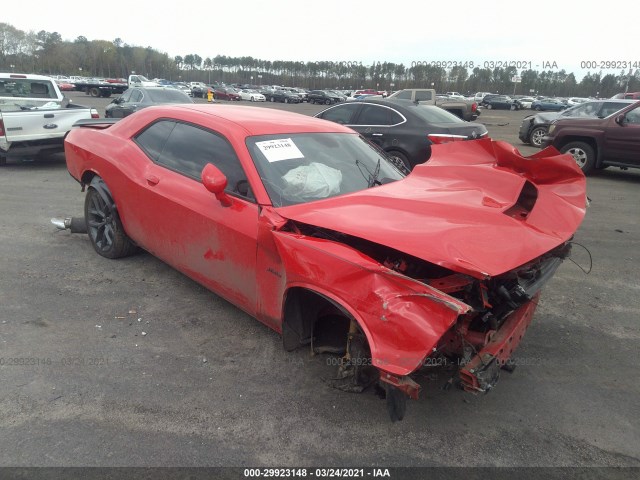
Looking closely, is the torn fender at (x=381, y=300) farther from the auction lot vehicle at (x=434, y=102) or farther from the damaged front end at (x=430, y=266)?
the auction lot vehicle at (x=434, y=102)

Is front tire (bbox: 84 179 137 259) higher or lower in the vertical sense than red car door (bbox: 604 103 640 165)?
lower

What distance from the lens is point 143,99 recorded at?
41.9 feet

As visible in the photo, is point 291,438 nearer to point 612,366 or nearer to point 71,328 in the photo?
point 71,328

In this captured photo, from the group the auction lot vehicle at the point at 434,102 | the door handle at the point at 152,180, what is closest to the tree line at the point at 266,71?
the auction lot vehicle at the point at 434,102

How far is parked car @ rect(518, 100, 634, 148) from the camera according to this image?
35.9 feet

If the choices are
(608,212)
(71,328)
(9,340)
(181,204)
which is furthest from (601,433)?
(608,212)

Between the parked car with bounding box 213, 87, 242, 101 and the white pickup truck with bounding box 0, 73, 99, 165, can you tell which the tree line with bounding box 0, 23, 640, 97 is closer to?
the parked car with bounding box 213, 87, 242, 101

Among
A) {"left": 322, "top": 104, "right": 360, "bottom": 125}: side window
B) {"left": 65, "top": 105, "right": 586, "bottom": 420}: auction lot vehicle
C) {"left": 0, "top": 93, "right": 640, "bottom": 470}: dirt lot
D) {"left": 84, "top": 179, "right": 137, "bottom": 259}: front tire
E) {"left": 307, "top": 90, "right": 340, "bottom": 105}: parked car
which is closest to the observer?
{"left": 65, "top": 105, "right": 586, "bottom": 420}: auction lot vehicle

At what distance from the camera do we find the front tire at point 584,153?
32.2 feet

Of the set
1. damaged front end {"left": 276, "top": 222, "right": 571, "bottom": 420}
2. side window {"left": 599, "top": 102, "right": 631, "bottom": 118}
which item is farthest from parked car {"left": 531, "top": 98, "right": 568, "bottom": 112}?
damaged front end {"left": 276, "top": 222, "right": 571, "bottom": 420}

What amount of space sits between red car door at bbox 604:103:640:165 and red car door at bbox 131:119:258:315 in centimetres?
910

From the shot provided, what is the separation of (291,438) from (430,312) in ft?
3.48

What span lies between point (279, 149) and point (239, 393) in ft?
5.58

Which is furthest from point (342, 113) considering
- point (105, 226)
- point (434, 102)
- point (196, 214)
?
point (434, 102)
